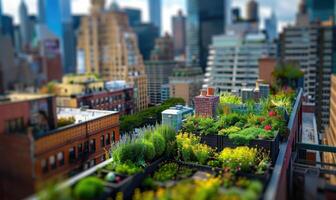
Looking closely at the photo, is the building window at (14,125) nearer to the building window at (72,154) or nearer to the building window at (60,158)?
the building window at (60,158)

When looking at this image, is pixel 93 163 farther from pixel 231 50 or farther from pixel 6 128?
pixel 231 50

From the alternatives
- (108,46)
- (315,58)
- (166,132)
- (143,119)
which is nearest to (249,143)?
(166,132)

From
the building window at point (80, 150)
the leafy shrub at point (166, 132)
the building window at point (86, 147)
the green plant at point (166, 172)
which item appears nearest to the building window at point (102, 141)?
the building window at point (86, 147)

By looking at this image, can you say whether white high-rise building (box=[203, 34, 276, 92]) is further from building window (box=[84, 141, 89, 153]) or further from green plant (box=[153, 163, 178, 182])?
green plant (box=[153, 163, 178, 182])

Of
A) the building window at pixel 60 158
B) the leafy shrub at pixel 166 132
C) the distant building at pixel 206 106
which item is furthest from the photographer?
the distant building at pixel 206 106

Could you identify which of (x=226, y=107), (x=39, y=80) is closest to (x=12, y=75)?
(x=39, y=80)

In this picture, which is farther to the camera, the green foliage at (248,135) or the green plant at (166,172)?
the green foliage at (248,135)

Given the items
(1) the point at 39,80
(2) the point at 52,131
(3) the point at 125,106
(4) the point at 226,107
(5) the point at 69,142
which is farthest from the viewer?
(1) the point at 39,80
